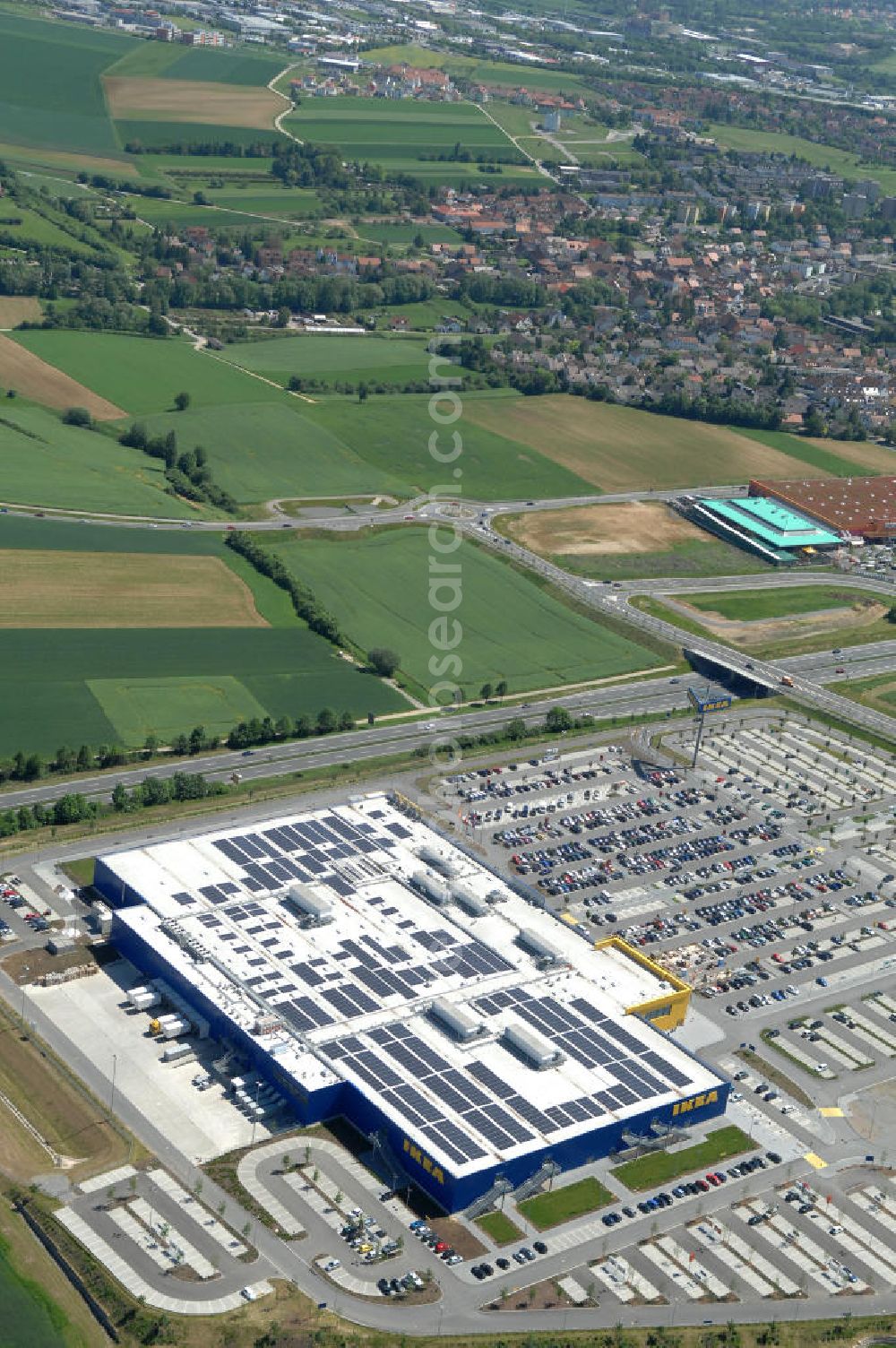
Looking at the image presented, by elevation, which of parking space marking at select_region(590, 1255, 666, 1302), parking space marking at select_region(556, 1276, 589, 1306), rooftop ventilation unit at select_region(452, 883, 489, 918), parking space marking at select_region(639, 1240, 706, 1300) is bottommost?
parking space marking at select_region(639, 1240, 706, 1300)

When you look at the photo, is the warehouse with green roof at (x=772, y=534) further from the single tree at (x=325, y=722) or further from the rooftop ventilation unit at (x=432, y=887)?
the rooftop ventilation unit at (x=432, y=887)

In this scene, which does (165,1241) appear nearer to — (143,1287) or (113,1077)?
(143,1287)

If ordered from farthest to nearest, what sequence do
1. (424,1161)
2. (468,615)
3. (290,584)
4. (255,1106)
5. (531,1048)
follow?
(468,615)
(290,584)
(531,1048)
(255,1106)
(424,1161)

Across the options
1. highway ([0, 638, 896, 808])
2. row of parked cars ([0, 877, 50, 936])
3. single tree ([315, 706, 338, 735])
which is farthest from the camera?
single tree ([315, 706, 338, 735])

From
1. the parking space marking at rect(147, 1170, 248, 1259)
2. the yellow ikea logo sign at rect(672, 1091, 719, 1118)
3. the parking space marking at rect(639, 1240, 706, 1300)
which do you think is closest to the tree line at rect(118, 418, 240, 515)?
the yellow ikea logo sign at rect(672, 1091, 719, 1118)

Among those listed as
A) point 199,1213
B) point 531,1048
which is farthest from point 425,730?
point 199,1213

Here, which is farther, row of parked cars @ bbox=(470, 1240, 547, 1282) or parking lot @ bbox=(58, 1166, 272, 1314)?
row of parked cars @ bbox=(470, 1240, 547, 1282)

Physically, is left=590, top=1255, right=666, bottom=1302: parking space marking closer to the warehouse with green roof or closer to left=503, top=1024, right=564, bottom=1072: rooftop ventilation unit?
left=503, top=1024, right=564, bottom=1072: rooftop ventilation unit
